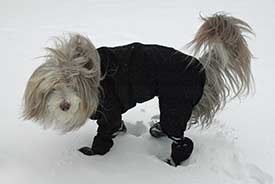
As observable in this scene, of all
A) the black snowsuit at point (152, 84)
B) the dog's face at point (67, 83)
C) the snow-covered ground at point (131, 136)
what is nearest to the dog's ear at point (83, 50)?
the dog's face at point (67, 83)

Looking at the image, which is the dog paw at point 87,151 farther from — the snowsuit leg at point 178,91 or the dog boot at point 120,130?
the snowsuit leg at point 178,91

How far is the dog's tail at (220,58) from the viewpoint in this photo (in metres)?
2.52

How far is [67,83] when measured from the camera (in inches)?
86.7

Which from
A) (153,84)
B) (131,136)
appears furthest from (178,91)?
(131,136)

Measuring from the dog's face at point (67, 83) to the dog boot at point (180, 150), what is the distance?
0.60 m

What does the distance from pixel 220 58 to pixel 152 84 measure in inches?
16.3

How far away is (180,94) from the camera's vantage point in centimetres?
253

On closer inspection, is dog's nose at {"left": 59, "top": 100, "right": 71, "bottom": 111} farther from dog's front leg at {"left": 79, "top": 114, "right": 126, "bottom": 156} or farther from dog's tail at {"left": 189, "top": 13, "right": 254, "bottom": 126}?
dog's tail at {"left": 189, "top": 13, "right": 254, "bottom": 126}

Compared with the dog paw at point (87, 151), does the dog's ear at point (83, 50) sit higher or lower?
higher

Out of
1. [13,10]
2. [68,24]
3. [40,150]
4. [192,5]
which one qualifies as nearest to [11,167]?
[40,150]

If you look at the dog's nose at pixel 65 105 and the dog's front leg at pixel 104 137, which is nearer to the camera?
the dog's nose at pixel 65 105

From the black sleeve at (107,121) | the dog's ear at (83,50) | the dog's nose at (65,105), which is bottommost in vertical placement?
the black sleeve at (107,121)

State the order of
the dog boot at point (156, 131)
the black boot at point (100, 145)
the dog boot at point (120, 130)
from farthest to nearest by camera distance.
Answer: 1. the dog boot at point (156, 131)
2. the dog boot at point (120, 130)
3. the black boot at point (100, 145)

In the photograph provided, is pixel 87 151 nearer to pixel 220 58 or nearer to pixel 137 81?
pixel 137 81
